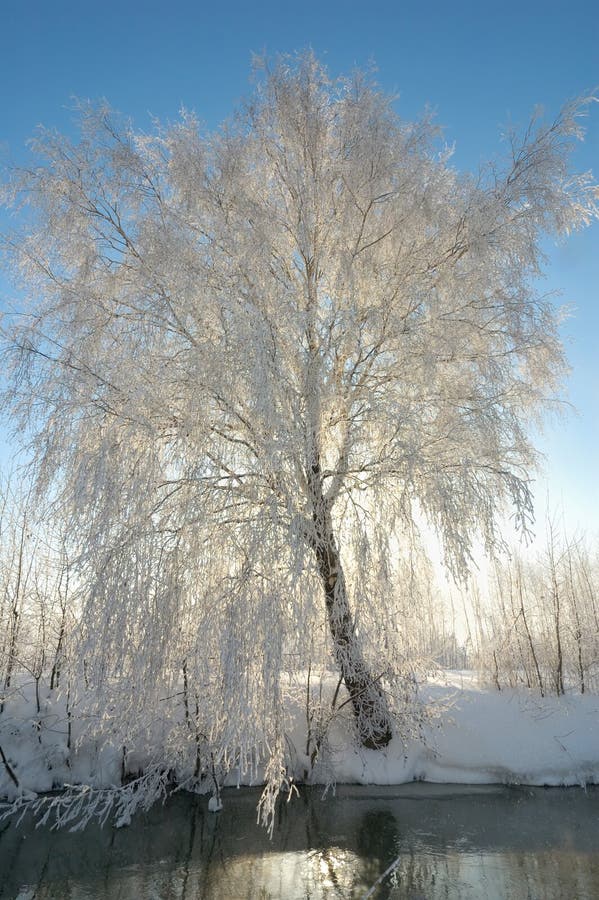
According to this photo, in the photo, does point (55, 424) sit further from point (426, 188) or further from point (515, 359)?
point (515, 359)

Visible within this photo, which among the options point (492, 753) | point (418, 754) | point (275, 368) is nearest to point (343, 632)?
point (275, 368)

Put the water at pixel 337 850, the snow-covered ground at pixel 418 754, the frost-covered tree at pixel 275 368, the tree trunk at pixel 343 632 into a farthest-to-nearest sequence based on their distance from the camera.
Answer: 1. the snow-covered ground at pixel 418 754
2. the tree trunk at pixel 343 632
3. the frost-covered tree at pixel 275 368
4. the water at pixel 337 850

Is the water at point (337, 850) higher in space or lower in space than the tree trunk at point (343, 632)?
lower

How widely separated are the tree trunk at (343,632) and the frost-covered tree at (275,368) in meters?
0.03

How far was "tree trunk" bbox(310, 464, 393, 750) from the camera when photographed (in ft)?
16.8

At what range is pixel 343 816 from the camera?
582 centimetres

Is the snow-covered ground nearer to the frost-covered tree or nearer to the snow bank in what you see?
the snow bank

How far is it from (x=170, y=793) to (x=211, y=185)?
7.22 meters

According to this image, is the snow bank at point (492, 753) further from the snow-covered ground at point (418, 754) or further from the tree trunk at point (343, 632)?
the tree trunk at point (343, 632)

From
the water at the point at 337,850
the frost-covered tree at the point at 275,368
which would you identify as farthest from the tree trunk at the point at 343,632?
A: the water at the point at 337,850

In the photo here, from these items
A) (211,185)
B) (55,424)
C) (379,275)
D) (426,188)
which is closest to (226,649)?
(55,424)

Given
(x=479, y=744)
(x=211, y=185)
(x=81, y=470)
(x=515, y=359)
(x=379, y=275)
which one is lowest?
(x=479, y=744)

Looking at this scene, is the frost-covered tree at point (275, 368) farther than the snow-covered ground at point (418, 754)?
No

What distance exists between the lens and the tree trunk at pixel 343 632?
512 cm
